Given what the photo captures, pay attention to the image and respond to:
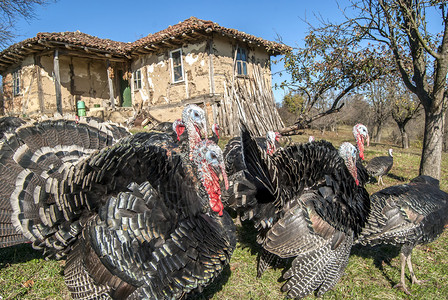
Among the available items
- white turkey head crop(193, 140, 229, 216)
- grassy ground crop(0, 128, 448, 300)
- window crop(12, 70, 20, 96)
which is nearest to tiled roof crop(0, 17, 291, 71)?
window crop(12, 70, 20, 96)

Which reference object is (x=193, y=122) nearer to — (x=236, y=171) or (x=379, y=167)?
(x=236, y=171)

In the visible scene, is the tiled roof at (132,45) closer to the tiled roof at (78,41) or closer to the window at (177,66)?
the tiled roof at (78,41)

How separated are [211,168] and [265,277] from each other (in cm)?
164

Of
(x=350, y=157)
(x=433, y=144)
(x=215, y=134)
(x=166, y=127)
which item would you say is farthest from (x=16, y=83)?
(x=433, y=144)

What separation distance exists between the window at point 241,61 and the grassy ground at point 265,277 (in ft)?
34.7

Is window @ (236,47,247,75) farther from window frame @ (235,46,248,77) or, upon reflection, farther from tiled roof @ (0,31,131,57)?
tiled roof @ (0,31,131,57)

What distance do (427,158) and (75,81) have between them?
1478 cm

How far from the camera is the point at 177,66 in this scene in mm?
12961

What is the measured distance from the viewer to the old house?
39.5ft

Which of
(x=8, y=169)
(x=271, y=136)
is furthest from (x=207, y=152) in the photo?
(x=271, y=136)

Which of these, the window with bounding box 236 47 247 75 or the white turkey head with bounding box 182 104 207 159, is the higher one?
the window with bounding box 236 47 247 75

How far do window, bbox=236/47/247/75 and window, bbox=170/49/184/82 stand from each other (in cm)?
264

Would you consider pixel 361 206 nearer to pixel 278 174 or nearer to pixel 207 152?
pixel 278 174

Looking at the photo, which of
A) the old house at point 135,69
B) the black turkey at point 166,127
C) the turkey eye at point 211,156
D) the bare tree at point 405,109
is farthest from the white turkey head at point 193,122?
the bare tree at point 405,109
